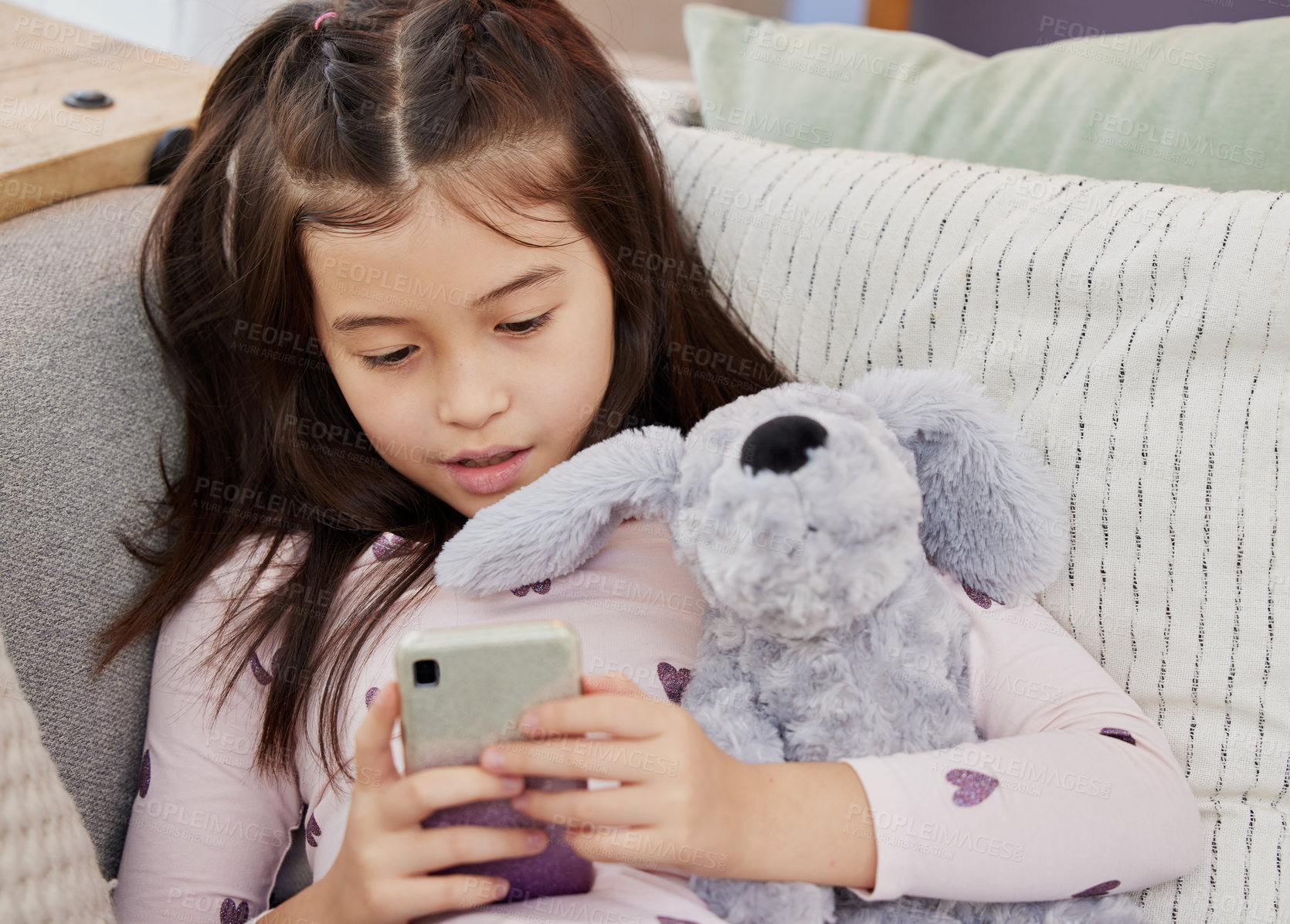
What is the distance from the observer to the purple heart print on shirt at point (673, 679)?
2.59 ft

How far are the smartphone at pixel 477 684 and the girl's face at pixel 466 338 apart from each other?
0.29 metres

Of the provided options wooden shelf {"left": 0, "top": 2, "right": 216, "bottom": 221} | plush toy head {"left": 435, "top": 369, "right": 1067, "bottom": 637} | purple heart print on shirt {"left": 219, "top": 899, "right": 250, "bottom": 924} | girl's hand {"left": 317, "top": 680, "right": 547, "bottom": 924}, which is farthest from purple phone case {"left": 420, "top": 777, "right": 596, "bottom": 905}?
wooden shelf {"left": 0, "top": 2, "right": 216, "bottom": 221}

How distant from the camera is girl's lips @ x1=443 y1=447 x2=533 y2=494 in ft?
2.84

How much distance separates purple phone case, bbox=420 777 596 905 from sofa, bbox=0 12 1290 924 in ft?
0.72

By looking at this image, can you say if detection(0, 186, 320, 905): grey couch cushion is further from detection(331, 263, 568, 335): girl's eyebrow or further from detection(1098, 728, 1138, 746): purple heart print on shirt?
detection(1098, 728, 1138, 746): purple heart print on shirt

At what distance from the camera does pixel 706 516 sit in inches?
23.0

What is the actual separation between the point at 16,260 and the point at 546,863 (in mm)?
708

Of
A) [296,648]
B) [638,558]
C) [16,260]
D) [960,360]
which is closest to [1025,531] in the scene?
[960,360]

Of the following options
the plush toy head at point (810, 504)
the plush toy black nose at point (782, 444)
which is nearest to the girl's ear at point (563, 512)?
the plush toy head at point (810, 504)
